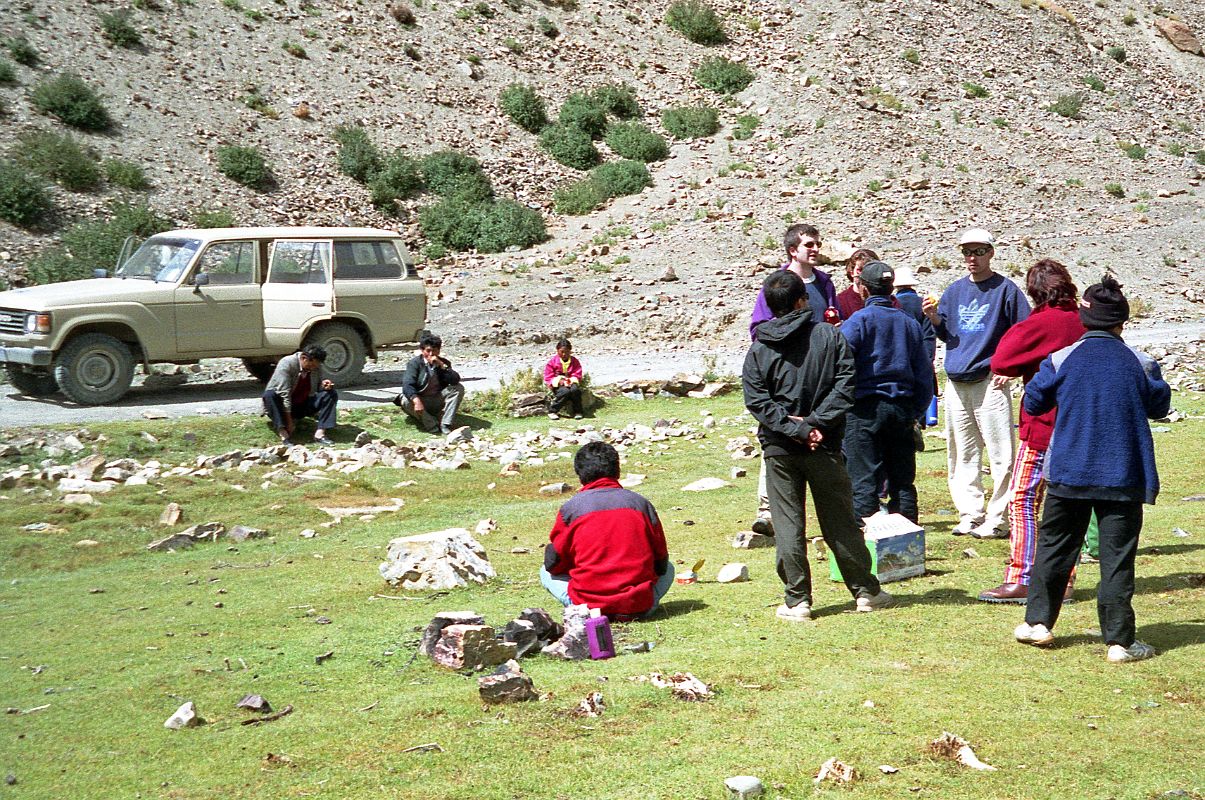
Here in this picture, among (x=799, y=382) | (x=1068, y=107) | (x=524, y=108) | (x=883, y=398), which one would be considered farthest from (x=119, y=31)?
(x=799, y=382)

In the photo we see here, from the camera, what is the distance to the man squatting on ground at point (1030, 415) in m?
6.28

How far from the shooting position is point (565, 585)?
6500mm

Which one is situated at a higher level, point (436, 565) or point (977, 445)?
point (977, 445)

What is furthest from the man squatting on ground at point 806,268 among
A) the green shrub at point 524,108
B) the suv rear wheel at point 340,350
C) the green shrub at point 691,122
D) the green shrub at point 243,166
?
the green shrub at point 524,108

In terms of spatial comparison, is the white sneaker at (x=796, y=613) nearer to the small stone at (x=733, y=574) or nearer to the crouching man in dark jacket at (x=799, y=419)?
the crouching man in dark jacket at (x=799, y=419)

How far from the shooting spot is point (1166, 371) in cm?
1731

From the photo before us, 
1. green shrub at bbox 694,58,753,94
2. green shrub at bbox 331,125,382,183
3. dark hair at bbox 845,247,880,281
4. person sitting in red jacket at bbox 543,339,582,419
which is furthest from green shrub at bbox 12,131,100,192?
dark hair at bbox 845,247,880,281

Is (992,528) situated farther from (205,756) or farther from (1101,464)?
(205,756)

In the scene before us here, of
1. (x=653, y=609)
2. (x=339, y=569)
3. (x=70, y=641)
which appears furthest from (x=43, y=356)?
(x=653, y=609)

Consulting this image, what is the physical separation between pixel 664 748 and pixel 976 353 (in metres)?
4.13

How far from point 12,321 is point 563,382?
6887 mm

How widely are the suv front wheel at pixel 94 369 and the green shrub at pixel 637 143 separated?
934 inches

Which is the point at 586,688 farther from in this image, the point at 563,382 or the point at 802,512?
the point at 563,382

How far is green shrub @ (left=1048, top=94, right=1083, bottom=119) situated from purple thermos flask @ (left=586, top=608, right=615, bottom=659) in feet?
129
